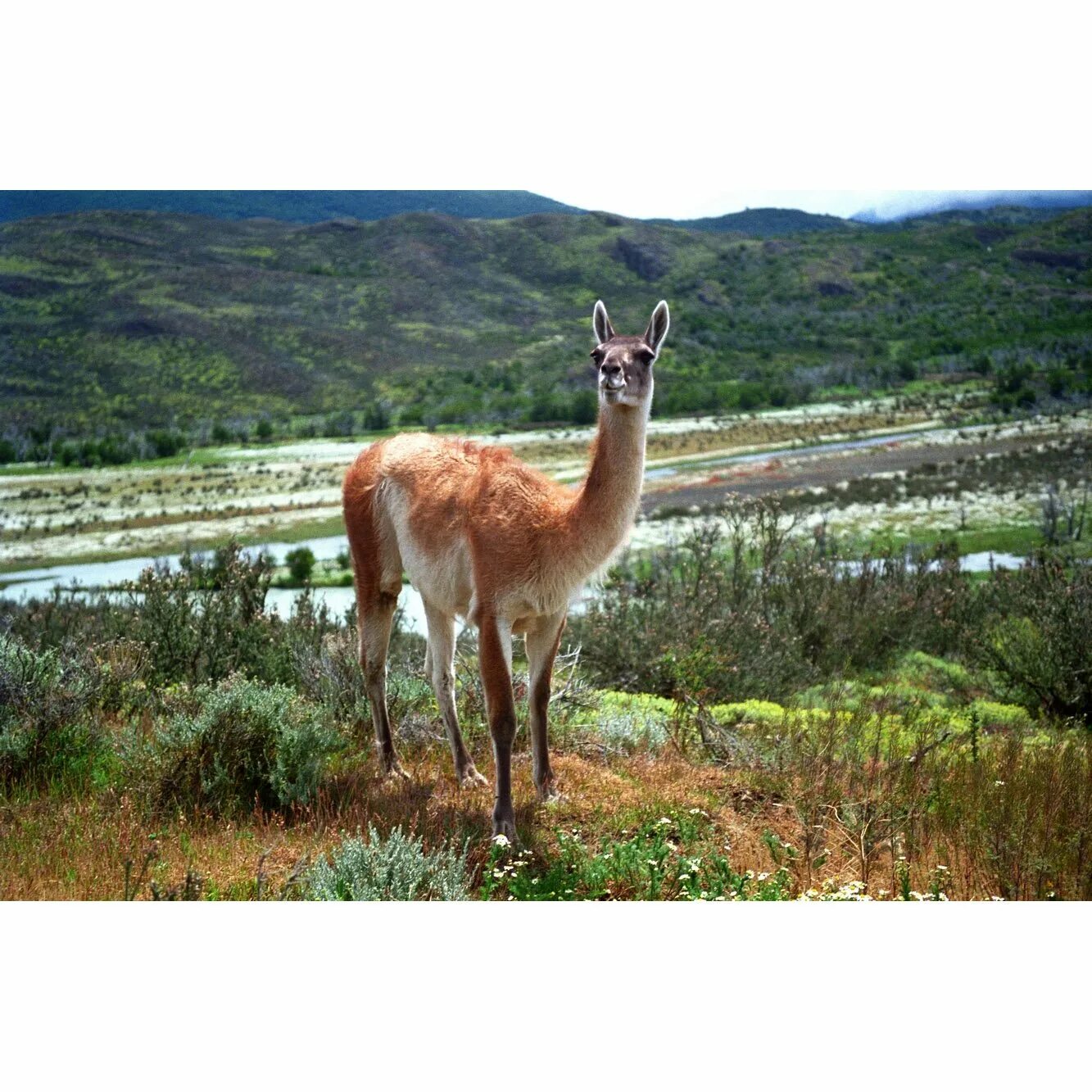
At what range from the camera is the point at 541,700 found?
474 centimetres

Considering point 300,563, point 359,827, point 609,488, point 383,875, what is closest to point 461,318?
point 300,563

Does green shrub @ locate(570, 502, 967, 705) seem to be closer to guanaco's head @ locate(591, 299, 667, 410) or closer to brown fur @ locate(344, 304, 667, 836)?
brown fur @ locate(344, 304, 667, 836)

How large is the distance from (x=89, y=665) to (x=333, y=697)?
141 centimetres

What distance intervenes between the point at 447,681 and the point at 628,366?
204cm

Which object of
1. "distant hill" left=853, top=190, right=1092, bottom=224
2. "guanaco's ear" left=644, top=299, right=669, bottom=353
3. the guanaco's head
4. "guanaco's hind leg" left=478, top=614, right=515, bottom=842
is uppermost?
"distant hill" left=853, top=190, right=1092, bottom=224

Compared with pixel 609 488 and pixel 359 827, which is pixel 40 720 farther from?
pixel 609 488

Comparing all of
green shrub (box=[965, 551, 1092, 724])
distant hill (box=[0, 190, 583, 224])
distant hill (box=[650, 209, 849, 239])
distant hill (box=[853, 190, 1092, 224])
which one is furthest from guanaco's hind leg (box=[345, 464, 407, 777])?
distant hill (box=[650, 209, 849, 239])

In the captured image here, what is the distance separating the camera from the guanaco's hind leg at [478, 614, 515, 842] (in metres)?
4.42

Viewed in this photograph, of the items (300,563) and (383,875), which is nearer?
(383,875)

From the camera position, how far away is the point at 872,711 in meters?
7.02

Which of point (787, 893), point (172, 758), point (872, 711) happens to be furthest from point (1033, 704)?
point (172, 758)

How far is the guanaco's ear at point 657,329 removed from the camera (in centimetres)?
422

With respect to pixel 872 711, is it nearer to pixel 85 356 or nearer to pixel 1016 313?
pixel 1016 313

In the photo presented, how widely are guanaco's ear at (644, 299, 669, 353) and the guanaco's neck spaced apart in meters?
0.27
